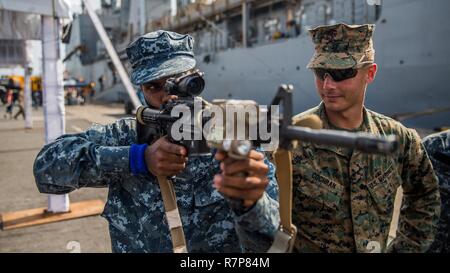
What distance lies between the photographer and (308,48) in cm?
1471

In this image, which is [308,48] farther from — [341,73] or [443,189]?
[341,73]

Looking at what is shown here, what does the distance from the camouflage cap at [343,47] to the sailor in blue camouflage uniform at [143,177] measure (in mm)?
617

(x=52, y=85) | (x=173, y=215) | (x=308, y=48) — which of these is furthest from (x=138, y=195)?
(x=308, y=48)

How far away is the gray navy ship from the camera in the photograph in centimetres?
1089

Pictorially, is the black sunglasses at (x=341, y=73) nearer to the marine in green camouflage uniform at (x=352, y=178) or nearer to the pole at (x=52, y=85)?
the marine in green camouflage uniform at (x=352, y=178)

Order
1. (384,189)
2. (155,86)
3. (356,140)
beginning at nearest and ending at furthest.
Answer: (356,140) < (155,86) < (384,189)

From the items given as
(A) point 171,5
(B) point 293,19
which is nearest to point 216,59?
(B) point 293,19

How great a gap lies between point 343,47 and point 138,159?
3.69 feet

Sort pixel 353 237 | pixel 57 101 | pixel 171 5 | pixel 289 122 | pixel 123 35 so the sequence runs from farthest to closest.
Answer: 1. pixel 123 35
2. pixel 171 5
3. pixel 57 101
4. pixel 353 237
5. pixel 289 122

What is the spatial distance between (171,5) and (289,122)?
34.0 m

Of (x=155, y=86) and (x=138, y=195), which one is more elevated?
(x=155, y=86)

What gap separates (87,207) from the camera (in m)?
4.82

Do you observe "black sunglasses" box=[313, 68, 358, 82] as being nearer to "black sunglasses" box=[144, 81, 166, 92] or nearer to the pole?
"black sunglasses" box=[144, 81, 166, 92]

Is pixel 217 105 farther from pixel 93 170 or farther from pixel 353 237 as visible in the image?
pixel 353 237
